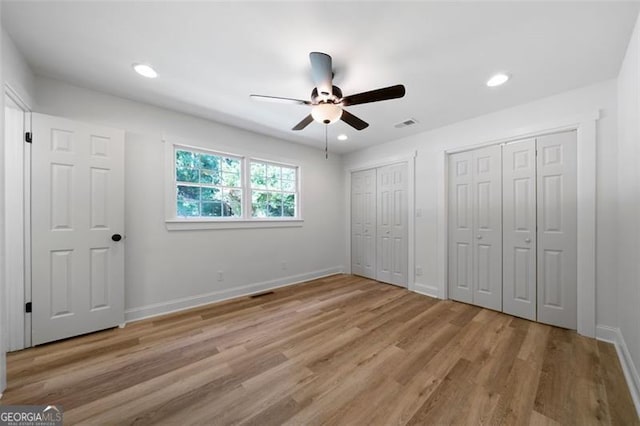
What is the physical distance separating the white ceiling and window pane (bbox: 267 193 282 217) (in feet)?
5.64

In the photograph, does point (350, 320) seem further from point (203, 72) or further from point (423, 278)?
point (203, 72)

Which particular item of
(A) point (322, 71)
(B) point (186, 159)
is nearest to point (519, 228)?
(A) point (322, 71)

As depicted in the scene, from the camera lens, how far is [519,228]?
9.05 ft

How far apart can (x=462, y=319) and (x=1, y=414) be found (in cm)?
374

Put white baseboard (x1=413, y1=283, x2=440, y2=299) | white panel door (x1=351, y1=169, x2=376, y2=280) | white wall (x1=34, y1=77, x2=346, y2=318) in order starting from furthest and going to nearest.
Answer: white panel door (x1=351, y1=169, x2=376, y2=280) < white baseboard (x1=413, y1=283, x2=440, y2=299) < white wall (x1=34, y1=77, x2=346, y2=318)

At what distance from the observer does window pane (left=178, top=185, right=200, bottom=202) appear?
123 inches

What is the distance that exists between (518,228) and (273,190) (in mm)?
3439

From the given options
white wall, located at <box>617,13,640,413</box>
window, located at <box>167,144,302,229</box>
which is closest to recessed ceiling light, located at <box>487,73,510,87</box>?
white wall, located at <box>617,13,640,413</box>

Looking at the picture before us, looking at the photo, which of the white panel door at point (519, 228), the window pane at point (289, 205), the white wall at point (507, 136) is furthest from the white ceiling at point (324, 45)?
the window pane at point (289, 205)

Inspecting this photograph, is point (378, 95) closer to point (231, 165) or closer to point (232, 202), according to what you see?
point (231, 165)

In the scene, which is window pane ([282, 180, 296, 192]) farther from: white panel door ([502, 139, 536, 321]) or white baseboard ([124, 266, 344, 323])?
white panel door ([502, 139, 536, 321])

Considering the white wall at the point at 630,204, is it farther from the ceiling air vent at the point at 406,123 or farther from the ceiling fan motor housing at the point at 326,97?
the ceiling fan motor housing at the point at 326,97

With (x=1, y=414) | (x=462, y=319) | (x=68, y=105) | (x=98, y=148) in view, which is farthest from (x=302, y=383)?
(x=68, y=105)

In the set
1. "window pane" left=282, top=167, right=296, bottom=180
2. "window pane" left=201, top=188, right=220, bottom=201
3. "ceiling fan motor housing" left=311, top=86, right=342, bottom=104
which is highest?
"ceiling fan motor housing" left=311, top=86, right=342, bottom=104
